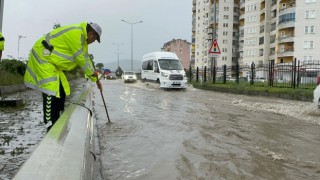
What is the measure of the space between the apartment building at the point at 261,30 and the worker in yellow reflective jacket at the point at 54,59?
91.0 feet

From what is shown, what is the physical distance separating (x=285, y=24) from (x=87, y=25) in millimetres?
60993

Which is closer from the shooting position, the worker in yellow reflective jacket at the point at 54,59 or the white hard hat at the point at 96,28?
the worker in yellow reflective jacket at the point at 54,59

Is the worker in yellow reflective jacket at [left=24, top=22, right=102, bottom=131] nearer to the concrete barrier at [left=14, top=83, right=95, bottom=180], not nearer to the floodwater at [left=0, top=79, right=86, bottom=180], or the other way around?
the floodwater at [left=0, top=79, right=86, bottom=180]

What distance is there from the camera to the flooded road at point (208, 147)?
4.29 metres

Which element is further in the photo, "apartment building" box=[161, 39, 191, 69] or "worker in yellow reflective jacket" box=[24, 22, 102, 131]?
"apartment building" box=[161, 39, 191, 69]

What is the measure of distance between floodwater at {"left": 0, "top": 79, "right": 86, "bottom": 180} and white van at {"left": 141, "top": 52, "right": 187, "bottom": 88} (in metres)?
13.8

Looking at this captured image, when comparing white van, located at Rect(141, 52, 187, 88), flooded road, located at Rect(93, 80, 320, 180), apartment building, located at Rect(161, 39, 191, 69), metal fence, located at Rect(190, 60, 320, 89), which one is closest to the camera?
flooded road, located at Rect(93, 80, 320, 180)

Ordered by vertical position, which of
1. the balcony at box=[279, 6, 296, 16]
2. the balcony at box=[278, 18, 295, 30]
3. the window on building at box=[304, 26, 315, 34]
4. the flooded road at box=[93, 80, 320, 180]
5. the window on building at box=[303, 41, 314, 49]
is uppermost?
the balcony at box=[279, 6, 296, 16]

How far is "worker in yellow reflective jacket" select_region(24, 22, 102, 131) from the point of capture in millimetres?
4590

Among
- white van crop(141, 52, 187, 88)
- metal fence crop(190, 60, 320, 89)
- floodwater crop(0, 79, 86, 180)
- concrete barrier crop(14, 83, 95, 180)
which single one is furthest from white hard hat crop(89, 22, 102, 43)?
white van crop(141, 52, 187, 88)

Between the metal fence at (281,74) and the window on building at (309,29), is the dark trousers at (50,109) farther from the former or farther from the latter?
the window on building at (309,29)

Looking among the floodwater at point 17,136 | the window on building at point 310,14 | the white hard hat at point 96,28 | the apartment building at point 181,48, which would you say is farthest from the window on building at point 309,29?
the apartment building at point 181,48

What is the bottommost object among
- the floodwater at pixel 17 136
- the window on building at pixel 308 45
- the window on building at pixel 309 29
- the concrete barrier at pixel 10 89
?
the floodwater at pixel 17 136

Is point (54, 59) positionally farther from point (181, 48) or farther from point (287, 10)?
point (181, 48)
